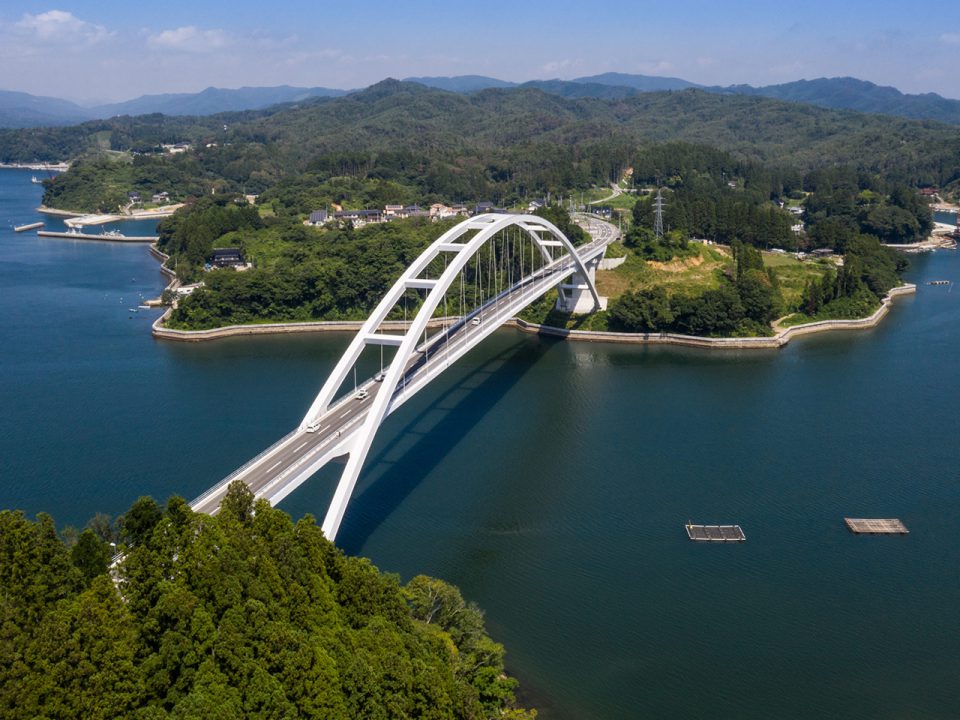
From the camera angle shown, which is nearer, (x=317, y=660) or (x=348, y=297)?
(x=317, y=660)

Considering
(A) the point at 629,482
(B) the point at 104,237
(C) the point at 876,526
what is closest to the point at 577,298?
(A) the point at 629,482

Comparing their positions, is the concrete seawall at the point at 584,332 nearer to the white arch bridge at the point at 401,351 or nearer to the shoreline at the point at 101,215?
the white arch bridge at the point at 401,351

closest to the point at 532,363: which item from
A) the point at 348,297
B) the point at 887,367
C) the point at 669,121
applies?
the point at 348,297

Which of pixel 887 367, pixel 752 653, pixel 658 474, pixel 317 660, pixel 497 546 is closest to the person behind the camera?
pixel 317 660

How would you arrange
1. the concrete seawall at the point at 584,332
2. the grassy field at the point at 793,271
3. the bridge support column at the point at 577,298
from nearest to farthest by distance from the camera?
the concrete seawall at the point at 584,332, the bridge support column at the point at 577,298, the grassy field at the point at 793,271

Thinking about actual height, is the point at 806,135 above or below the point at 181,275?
above

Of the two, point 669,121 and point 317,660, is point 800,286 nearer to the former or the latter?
point 317,660

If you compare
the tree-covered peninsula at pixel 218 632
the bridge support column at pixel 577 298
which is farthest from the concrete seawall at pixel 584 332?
the tree-covered peninsula at pixel 218 632
